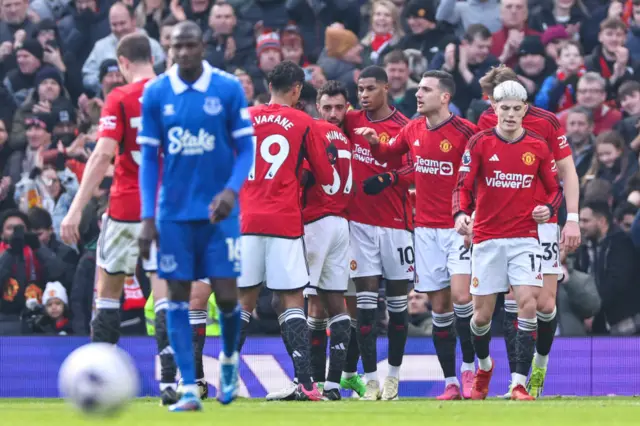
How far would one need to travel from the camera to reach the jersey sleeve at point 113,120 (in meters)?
10.4

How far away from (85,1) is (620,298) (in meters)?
9.24

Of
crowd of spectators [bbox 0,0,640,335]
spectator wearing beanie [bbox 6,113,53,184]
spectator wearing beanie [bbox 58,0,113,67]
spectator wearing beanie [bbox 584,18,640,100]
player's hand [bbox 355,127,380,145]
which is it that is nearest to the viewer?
player's hand [bbox 355,127,380,145]

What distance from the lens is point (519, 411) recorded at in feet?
31.5

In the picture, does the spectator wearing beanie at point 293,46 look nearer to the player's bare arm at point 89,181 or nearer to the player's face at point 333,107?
the player's face at point 333,107

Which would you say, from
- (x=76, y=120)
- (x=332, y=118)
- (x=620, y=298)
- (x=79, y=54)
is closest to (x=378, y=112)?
(x=332, y=118)

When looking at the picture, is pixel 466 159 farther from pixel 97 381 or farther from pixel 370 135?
pixel 97 381

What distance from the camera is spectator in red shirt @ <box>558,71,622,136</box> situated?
56.8 ft

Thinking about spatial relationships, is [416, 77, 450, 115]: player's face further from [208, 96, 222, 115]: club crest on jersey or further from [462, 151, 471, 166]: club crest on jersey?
[208, 96, 222, 115]: club crest on jersey

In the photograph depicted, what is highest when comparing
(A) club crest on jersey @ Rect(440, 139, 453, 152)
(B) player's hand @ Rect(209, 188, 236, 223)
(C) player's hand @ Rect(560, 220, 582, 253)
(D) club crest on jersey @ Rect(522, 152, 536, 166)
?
(A) club crest on jersey @ Rect(440, 139, 453, 152)

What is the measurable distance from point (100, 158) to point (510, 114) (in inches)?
150

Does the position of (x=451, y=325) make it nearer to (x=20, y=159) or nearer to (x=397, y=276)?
(x=397, y=276)

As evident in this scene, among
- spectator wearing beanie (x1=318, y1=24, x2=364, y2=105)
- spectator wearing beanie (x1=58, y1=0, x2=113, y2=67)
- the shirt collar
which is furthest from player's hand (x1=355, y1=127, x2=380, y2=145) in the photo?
spectator wearing beanie (x1=58, y1=0, x2=113, y2=67)

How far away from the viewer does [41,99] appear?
62.8 feet

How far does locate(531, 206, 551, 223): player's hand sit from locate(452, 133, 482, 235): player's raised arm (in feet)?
1.88
